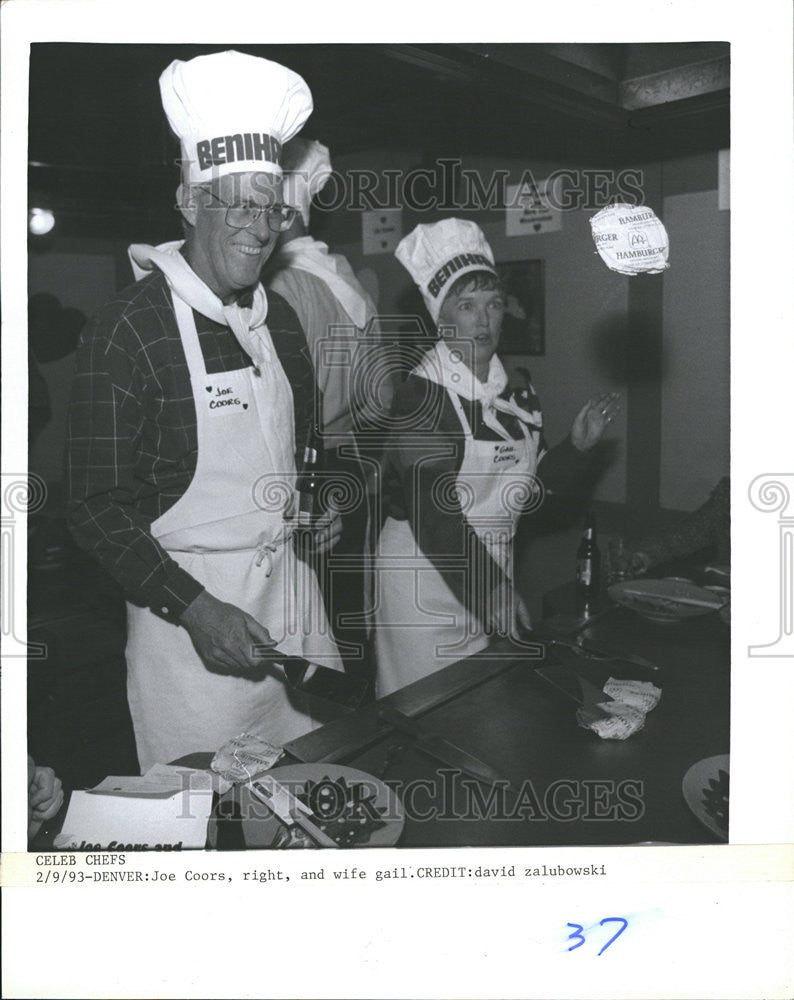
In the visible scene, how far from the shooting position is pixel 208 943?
0.64 metres

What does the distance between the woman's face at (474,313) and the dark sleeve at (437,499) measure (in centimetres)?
11

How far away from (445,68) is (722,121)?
0.25m

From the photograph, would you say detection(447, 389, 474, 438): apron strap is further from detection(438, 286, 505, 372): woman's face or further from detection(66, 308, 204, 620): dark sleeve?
detection(66, 308, 204, 620): dark sleeve

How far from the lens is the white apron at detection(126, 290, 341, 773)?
0.79m

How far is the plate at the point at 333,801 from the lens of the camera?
24.6 inches

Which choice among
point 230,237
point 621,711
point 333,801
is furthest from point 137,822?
point 230,237

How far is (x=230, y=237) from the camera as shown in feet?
2.51

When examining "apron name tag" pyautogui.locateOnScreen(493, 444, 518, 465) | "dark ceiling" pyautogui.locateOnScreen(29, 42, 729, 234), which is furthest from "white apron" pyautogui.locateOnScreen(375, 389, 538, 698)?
"dark ceiling" pyautogui.locateOnScreen(29, 42, 729, 234)

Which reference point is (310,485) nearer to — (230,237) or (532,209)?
(230,237)

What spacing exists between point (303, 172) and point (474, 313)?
311mm

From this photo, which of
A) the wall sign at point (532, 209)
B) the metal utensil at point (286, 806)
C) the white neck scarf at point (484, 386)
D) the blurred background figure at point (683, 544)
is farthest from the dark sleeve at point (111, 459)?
the blurred background figure at point (683, 544)
